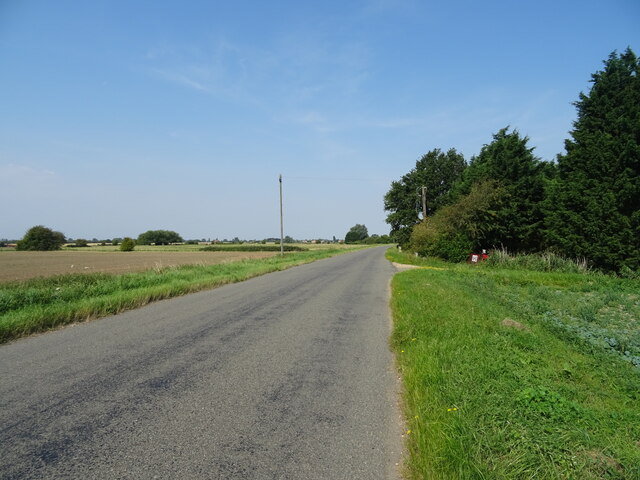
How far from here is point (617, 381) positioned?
170 inches

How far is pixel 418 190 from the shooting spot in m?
47.1

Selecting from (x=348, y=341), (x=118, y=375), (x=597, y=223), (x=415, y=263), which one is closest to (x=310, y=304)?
(x=348, y=341)

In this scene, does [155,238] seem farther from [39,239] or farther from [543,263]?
[543,263]

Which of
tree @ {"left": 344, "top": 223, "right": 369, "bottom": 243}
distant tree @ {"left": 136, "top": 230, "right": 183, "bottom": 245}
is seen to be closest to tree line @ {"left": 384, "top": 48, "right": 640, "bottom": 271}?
distant tree @ {"left": 136, "top": 230, "right": 183, "bottom": 245}

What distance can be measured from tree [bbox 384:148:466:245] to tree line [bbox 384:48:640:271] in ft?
52.7

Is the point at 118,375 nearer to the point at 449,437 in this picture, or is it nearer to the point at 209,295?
the point at 449,437

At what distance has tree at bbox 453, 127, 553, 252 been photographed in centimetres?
2561

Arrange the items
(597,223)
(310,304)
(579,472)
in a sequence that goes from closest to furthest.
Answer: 1. (579,472)
2. (310,304)
3. (597,223)

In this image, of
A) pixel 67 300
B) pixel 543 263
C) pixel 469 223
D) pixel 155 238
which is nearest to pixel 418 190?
pixel 469 223

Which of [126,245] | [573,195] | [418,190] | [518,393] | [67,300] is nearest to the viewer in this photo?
[518,393]

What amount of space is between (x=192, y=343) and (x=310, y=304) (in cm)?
476

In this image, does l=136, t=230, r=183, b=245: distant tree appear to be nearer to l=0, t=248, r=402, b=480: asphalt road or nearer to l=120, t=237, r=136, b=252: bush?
l=120, t=237, r=136, b=252: bush

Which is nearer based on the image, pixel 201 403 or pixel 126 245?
pixel 201 403

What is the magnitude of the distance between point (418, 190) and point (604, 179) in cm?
2962
